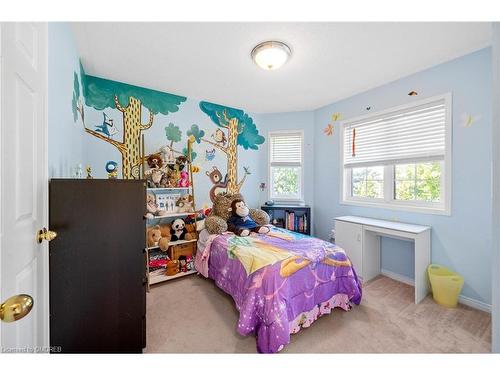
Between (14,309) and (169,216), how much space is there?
2.13m

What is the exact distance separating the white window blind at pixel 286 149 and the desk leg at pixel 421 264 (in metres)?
1.99

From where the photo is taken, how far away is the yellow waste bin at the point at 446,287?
76.7 inches

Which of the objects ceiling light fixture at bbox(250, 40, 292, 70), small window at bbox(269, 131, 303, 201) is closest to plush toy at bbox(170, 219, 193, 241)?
small window at bbox(269, 131, 303, 201)

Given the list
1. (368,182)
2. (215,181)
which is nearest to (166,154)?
(215,181)

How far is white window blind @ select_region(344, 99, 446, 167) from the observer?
226cm

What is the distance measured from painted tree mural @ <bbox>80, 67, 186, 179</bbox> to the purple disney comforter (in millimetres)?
1591

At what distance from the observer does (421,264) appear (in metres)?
2.13

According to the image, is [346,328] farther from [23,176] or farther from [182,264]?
[23,176]

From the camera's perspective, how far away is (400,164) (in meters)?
2.57

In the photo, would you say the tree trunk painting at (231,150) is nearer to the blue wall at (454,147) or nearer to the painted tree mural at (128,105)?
the blue wall at (454,147)

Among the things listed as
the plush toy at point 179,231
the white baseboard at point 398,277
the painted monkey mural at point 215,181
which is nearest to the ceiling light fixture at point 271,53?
the painted monkey mural at point 215,181

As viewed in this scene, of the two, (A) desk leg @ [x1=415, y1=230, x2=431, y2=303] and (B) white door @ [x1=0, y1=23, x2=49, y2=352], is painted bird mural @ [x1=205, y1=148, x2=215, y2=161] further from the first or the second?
(A) desk leg @ [x1=415, y1=230, x2=431, y2=303]
